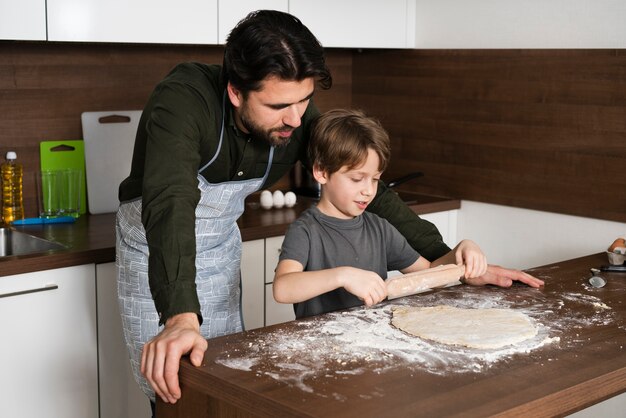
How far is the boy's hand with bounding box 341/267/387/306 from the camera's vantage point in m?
1.64

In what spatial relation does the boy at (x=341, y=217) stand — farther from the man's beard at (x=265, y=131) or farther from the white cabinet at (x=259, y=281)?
the white cabinet at (x=259, y=281)

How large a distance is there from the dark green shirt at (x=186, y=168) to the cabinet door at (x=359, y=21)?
935mm

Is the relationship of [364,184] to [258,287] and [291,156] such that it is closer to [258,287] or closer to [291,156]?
[291,156]

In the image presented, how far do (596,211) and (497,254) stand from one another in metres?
0.43

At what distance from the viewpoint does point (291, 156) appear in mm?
1986

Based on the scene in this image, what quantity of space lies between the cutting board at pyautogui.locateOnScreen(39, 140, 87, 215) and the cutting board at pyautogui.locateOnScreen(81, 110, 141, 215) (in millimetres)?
36

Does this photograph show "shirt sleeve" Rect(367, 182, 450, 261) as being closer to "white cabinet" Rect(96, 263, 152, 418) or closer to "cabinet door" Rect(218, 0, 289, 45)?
"white cabinet" Rect(96, 263, 152, 418)

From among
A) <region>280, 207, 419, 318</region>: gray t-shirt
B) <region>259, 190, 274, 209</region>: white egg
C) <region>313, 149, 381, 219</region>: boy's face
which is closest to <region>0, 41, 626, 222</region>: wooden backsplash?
<region>259, 190, 274, 209</region>: white egg

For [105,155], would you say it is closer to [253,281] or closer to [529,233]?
[253,281]

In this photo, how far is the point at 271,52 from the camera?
161cm

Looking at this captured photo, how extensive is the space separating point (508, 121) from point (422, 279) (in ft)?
4.19

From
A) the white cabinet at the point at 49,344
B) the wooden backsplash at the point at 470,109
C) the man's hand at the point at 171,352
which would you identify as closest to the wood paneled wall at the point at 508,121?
the wooden backsplash at the point at 470,109

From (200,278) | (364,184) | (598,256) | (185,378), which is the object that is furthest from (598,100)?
(185,378)

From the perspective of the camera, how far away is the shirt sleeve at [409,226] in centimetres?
203
